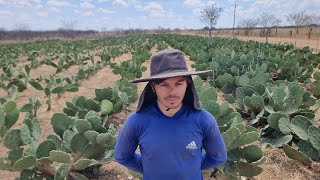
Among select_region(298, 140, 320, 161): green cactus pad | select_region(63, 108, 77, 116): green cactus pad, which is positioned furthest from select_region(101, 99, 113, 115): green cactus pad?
select_region(298, 140, 320, 161): green cactus pad

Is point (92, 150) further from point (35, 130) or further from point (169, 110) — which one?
point (169, 110)

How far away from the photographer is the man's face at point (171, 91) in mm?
1671

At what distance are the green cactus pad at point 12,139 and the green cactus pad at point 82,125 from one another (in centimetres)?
45

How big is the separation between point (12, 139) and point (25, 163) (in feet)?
1.21

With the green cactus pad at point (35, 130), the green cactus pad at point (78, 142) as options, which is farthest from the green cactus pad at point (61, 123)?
the green cactus pad at point (78, 142)

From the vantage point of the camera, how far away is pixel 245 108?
183 inches

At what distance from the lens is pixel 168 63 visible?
Answer: 5.43 feet

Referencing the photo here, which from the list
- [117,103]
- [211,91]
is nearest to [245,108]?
[211,91]

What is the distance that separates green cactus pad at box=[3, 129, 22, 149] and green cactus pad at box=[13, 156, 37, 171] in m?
0.32

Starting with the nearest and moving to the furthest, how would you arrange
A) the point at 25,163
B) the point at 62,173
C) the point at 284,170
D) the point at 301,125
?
1. the point at 25,163
2. the point at 62,173
3. the point at 284,170
4. the point at 301,125

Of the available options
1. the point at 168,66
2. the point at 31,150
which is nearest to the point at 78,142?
the point at 31,150

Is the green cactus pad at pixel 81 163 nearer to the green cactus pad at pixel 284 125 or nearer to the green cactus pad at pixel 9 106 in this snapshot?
the green cactus pad at pixel 9 106

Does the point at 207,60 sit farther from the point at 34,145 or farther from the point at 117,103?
the point at 34,145

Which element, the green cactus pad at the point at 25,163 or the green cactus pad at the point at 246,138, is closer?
the green cactus pad at the point at 25,163
